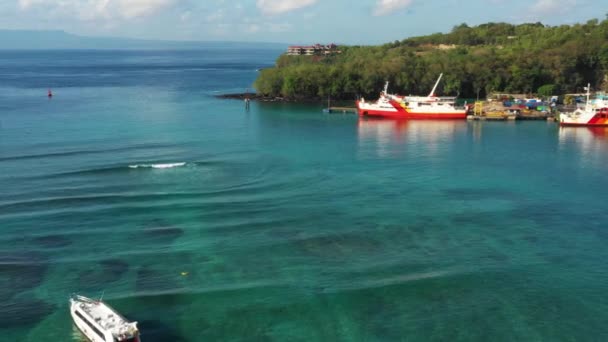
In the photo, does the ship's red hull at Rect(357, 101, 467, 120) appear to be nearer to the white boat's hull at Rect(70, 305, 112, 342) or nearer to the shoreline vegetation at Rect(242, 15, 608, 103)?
the shoreline vegetation at Rect(242, 15, 608, 103)

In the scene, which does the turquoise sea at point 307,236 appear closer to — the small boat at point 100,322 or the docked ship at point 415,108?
the small boat at point 100,322

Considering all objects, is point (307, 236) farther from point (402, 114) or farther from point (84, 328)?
point (402, 114)

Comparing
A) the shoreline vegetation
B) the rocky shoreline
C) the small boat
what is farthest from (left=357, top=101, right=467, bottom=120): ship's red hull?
the small boat

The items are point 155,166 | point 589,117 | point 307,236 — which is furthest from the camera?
point 589,117

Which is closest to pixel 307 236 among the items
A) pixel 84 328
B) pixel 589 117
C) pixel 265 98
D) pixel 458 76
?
pixel 84 328

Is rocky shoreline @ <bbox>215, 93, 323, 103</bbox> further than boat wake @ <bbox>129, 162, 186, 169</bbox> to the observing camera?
Yes

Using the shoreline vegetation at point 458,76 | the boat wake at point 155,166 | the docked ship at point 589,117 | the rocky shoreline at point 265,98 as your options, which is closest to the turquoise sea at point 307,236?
the boat wake at point 155,166
